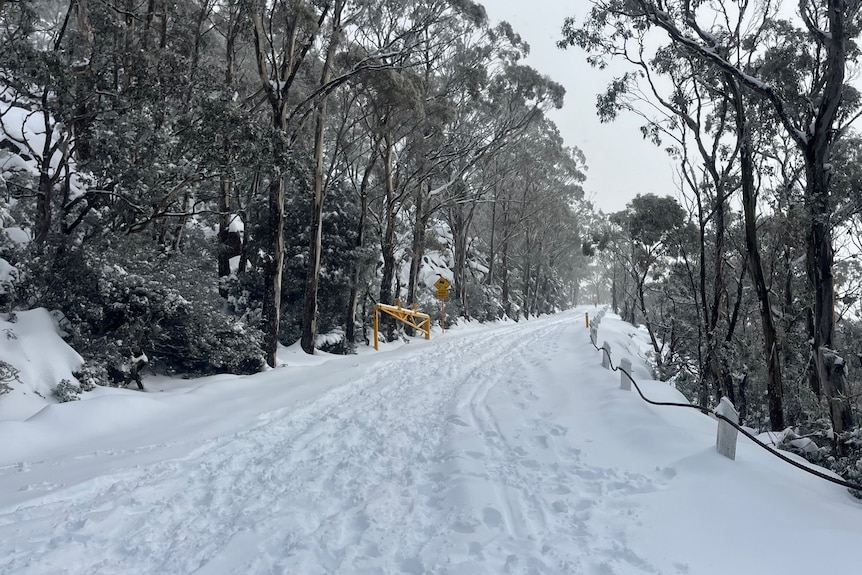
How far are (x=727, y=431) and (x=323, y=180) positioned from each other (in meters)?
13.3

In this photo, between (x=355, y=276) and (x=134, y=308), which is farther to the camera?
(x=355, y=276)

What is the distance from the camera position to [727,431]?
17.1 feet

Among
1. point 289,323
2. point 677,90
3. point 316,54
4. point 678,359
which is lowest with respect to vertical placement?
point 678,359

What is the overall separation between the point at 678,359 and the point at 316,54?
18978mm

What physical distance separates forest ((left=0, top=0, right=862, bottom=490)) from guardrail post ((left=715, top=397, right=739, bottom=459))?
1.54 metres

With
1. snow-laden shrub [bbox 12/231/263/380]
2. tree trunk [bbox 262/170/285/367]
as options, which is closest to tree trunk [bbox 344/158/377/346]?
tree trunk [bbox 262/170/285/367]

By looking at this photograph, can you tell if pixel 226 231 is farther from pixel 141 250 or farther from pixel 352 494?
pixel 352 494

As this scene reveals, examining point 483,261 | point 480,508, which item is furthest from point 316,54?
point 483,261

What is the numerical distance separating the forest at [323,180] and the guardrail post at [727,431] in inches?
60.5

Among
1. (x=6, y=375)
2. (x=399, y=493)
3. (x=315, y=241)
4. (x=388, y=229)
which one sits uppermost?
(x=388, y=229)

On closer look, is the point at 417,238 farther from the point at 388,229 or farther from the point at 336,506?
the point at 336,506

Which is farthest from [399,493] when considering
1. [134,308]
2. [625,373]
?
[134,308]

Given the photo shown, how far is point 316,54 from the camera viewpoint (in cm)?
1741

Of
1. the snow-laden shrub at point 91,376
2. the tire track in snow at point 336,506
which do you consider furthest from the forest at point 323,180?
the tire track in snow at point 336,506
